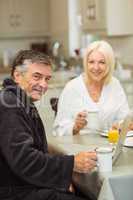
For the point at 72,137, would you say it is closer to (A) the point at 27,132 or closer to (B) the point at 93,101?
(B) the point at 93,101

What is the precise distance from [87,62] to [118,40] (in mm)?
1734

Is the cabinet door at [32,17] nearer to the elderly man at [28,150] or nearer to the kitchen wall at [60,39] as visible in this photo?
the kitchen wall at [60,39]

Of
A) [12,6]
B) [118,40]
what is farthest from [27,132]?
[12,6]

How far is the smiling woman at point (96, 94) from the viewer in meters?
3.00

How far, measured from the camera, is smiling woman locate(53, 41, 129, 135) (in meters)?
3.00

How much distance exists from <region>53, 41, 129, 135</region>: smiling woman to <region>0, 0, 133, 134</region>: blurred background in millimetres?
1035

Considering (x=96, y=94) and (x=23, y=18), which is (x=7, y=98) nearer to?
(x=96, y=94)

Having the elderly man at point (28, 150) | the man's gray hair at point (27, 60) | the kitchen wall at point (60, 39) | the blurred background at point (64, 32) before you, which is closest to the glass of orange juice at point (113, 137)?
the elderly man at point (28, 150)

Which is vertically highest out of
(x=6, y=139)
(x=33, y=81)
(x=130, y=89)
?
(x=33, y=81)

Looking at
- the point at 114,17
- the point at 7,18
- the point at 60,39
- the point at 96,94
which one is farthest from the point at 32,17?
the point at 96,94

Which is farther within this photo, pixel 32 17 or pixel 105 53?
pixel 32 17

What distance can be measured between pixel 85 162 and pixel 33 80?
1.35 feet

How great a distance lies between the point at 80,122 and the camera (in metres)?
2.67

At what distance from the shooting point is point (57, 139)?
260 centimetres
